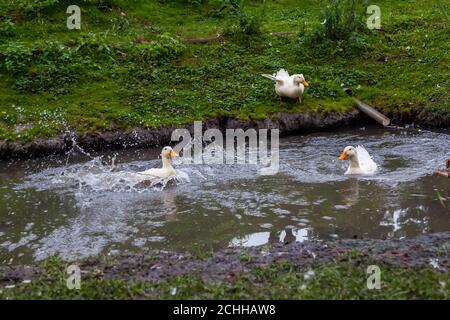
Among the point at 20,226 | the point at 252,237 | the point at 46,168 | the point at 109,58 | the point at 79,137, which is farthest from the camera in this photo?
the point at 109,58

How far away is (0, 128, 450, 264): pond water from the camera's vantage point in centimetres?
916

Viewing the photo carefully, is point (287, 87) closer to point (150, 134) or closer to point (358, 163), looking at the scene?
point (150, 134)

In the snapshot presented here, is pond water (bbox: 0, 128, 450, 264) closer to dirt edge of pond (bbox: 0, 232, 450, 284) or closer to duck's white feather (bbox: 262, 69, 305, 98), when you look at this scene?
dirt edge of pond (bbox: 0, 232, 450, 284)

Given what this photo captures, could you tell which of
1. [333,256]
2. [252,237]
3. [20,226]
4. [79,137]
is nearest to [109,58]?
[79,137]

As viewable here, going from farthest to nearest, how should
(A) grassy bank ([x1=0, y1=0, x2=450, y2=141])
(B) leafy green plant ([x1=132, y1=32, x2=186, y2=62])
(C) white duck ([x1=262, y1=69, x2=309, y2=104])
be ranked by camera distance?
1. (B) leafy green plant ([x1=132, y1=32, x2=186, y2=62])
2. (C) white duck ([x1=262, y1=69, x2=309, y2=104])
3. (A) grassy bank ([x1=0, y1=0, x2=450, y2=141])

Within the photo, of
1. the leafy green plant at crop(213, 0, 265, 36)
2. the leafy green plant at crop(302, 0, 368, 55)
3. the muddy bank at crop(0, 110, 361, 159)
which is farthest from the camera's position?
the leafy green plant at crop(213, 0, 265, 36)

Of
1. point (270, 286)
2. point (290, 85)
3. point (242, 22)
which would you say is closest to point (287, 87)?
point (290, 85)

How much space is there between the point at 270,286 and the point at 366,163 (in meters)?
6.25

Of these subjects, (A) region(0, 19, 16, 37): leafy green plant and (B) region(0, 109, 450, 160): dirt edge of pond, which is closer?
(B) region(0, 109, 450, 160): dirt edge of pond

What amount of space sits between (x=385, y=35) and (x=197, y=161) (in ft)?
29.9

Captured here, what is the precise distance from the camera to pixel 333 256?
764 cm

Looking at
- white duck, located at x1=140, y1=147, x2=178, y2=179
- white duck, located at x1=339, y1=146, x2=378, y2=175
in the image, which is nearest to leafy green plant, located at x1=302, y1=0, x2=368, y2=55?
white duck, located at x1=339, y1=146, x2=378, y2=175

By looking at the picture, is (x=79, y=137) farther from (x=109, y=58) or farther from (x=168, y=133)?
(x=109, y=58)

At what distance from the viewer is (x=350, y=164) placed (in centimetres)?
1235
